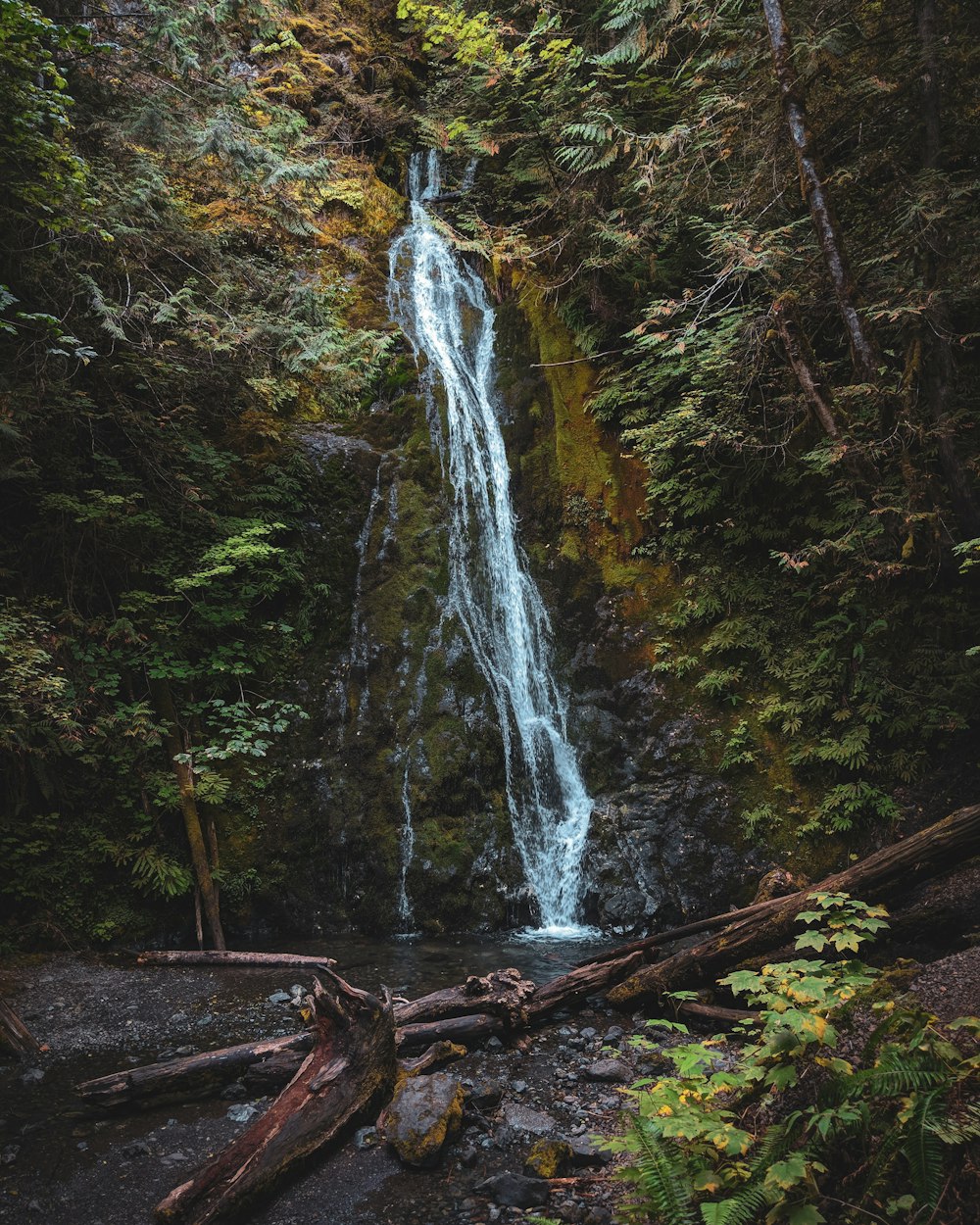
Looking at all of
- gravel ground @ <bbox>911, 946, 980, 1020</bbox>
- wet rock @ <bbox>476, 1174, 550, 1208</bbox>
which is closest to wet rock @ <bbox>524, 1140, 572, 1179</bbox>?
wet rock @ <bbox>476, 1174, 550, 1208</bbox>

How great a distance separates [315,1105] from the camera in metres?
3.79

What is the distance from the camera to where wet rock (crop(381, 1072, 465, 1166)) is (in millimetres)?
3621

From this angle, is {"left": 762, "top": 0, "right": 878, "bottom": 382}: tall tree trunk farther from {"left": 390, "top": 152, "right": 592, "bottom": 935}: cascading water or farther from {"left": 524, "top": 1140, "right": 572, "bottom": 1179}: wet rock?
{"left": 524, "top": 1140, "right": 572, "bottom": 1179}: wet rock

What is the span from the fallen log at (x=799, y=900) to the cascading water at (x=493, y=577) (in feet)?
8.69

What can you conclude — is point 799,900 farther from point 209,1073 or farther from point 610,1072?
point 209,1073

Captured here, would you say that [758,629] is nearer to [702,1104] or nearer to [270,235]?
[702,1104]

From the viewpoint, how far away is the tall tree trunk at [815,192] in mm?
6078

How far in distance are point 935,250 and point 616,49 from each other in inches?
215

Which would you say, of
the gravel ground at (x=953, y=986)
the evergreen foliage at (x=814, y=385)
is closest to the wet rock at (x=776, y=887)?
the evergreen foliage at (x=814, y=385)

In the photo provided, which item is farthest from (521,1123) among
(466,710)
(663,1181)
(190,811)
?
(466,710)

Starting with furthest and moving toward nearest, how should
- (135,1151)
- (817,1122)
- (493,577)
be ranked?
(493,577)
(135,1151)
(817,1122)

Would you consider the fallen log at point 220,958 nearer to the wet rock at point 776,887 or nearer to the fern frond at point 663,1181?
the wet rock at point 776,887

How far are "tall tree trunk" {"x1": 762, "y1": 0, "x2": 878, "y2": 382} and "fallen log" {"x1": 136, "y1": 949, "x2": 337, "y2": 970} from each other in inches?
321

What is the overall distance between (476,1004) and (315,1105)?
1.57 m
